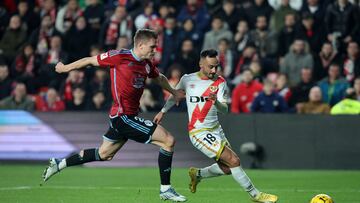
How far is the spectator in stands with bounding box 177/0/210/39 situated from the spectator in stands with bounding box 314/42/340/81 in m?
2.89

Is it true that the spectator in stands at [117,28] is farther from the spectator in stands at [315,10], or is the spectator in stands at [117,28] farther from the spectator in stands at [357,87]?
the spectator in stands at [357,87]

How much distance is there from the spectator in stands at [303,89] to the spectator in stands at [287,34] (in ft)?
3.91

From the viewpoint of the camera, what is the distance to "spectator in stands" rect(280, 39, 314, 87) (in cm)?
1947

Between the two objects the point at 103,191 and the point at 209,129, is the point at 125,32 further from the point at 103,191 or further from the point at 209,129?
the point at 209,129

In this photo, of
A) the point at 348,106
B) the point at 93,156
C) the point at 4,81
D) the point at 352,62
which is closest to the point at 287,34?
the point at 352,62

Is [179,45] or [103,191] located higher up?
[179,45]

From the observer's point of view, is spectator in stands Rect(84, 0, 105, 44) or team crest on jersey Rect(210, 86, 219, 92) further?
spectator in stands Rect(84, 0, 105, 44)

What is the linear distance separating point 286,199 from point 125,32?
10997mm

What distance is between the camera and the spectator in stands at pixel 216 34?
20594 mm

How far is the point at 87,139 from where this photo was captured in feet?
62.1

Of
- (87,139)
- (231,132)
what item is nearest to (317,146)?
(231,132)

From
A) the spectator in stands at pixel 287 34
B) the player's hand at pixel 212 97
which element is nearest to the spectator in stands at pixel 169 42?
the spectator in stands at pixel 287 34

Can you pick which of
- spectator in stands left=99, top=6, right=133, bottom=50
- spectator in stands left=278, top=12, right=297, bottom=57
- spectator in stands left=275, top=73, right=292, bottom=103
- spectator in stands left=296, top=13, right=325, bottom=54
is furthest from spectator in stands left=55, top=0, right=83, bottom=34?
spectator in stands left=275, top=73, right=292, bottom=103

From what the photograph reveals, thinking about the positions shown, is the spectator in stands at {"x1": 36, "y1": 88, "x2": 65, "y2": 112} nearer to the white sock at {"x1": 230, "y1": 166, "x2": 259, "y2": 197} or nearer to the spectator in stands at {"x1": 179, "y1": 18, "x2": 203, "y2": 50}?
the spectator in stands at {"x1": 179, "y1": 18, "x2": 203, "y2": 50}
